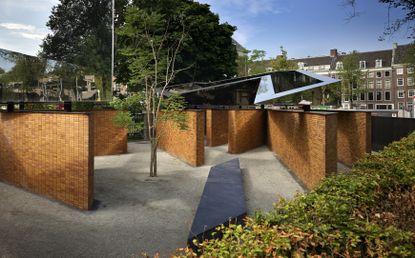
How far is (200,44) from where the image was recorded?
30.0 metres

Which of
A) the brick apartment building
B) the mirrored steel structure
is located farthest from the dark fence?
the brick apartment building

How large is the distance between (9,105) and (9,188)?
10.2 feet

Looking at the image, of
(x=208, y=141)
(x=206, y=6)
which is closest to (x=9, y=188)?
(x=208, y=141)

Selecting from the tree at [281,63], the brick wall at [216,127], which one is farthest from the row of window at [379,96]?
the brick wall at [216,127]

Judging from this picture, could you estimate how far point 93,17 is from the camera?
1525 cm

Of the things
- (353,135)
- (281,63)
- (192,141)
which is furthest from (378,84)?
(192,141)

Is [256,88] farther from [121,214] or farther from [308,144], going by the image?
[121,214]

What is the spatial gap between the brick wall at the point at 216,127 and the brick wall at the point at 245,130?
285 cm

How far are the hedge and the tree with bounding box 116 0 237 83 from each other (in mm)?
24835

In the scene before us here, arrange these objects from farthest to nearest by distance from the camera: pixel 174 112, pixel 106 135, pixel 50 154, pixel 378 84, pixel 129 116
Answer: pixel 378 84, pixel 106 135, pixel 174 112, pixel 129 116, pixel 50 154

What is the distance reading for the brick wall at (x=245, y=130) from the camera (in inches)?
789

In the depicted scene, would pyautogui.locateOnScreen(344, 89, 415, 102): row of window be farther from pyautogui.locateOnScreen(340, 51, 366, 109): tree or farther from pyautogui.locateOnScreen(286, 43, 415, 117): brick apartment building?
pyautogui.locateOnScreen(340, 51, 366, 109): tree

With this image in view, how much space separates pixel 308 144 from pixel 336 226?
378 inches

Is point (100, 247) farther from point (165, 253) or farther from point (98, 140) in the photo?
point (98, 140)
